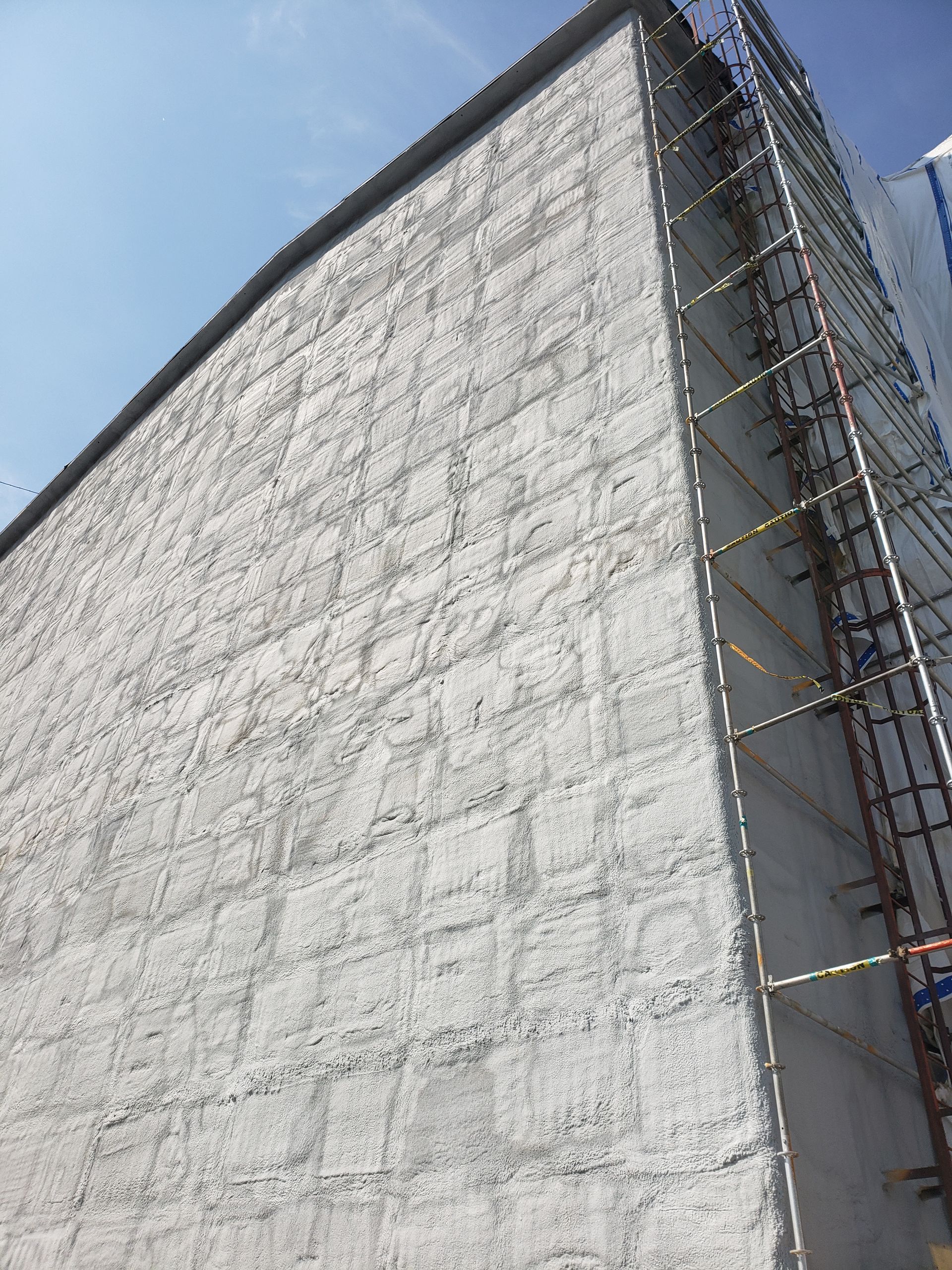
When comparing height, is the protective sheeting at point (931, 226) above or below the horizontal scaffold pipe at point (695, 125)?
above

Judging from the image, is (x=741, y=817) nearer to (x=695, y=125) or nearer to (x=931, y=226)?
(x=695, y=125)

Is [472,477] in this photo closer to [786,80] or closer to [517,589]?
[517,589]

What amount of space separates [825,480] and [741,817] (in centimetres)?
220

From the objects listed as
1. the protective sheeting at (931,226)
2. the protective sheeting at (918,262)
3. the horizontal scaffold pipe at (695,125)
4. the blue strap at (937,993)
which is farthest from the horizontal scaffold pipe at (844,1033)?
the protective sheeting at (931,226)

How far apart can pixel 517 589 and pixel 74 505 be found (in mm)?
6683

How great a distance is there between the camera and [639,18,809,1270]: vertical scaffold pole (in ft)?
6.98

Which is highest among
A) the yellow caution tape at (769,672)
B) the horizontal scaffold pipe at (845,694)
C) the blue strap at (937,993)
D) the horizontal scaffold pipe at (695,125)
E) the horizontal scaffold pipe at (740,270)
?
the horizontal scaffold pipe at (695,125)

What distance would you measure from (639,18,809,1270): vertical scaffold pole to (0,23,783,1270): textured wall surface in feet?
0.14

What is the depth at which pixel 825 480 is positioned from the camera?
436 cm

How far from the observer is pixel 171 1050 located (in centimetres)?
369

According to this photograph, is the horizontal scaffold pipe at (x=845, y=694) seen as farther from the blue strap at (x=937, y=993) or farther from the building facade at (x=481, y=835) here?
the blue strap at (x=937, y=993)

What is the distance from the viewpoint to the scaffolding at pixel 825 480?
9.32ft

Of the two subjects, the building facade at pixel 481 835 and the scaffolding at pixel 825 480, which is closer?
the building facade at pixel 481 835

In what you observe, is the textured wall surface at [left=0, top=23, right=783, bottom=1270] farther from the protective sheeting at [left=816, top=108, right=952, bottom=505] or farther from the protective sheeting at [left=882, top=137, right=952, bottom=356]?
the protective sheeting at [left=882, top=137, right=952, bottom=356]
